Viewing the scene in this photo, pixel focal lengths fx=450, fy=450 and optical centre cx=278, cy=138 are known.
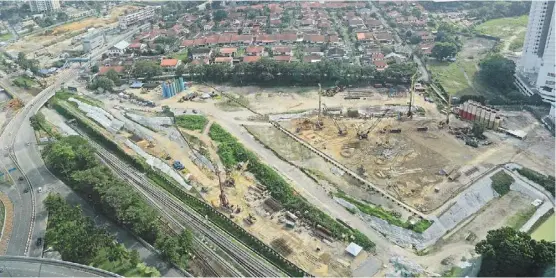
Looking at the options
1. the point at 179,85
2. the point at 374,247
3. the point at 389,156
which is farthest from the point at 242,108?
the point at 374,247

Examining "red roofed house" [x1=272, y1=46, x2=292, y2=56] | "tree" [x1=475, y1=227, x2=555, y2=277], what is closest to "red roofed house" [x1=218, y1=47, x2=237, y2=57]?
"red roofed house" [x1=272, y1=46, x2=292, y2=56]

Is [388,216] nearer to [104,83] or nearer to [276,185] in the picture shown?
[276,185]

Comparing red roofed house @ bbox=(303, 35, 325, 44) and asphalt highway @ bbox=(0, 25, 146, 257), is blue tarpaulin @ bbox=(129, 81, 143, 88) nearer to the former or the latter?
asphalt highway @ bbox=(0, 25, 146, 257)

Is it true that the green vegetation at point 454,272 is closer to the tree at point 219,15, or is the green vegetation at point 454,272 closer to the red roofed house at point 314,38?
the red roofed house at point 314,38

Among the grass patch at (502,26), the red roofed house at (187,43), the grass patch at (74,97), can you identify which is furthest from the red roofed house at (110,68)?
the grass patch at (502,26)

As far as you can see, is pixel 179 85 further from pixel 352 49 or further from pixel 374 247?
pixel 374 247

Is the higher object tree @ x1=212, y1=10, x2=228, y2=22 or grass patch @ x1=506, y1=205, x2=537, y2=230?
tree @ x1=212, y1=10, x2=228, y2=22
